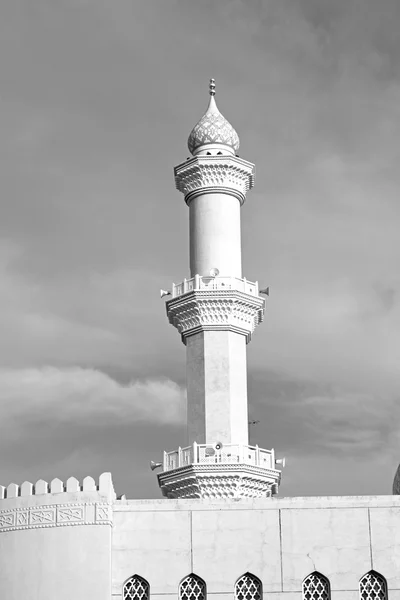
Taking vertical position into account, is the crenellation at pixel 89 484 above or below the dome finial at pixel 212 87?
below

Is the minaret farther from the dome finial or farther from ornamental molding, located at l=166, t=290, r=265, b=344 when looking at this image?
the dome finial

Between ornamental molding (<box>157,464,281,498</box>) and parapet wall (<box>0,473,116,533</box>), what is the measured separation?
682 centimetres

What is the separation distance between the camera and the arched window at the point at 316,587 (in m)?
30.6

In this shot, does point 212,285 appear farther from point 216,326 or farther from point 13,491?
point 13,491

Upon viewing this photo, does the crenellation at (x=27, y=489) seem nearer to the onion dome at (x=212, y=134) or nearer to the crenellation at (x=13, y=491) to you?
the crenellation at (x=13, y=491)

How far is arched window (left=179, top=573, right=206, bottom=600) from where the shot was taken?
1201 inches

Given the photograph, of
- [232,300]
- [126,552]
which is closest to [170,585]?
[126,552]

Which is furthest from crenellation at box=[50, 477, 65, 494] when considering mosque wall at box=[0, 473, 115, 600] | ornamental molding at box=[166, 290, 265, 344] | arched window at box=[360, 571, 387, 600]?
ornamental molding at box=[166, 290, 265, 344]

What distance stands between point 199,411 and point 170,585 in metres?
9.13

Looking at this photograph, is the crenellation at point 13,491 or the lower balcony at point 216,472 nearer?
the crenellation at point 13,491

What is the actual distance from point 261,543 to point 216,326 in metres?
10.1

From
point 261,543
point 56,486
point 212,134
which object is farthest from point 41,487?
point 212,134

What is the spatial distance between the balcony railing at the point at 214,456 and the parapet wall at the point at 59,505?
23.2 ft

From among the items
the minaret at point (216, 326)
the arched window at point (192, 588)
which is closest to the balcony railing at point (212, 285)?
the minaret at point (216, 326)
